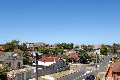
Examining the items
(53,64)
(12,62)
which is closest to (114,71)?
(12,62)

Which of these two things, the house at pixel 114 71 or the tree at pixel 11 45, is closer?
the house at pixel 114 71

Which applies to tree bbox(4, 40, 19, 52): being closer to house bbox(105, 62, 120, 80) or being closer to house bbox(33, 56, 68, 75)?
house bbox(33, 56, 68, 75)

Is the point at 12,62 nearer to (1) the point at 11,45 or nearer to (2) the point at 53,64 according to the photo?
(2) the point at 53,64

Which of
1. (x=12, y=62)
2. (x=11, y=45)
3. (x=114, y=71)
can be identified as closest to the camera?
(x=114, y=71)

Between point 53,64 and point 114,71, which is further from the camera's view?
point 53,64

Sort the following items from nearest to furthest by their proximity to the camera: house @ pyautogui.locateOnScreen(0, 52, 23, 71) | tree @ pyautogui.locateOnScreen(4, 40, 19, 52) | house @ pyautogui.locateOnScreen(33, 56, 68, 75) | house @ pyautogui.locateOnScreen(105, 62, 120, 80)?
1. house @ pyautogui.locateOnScreen(105, 62, 120, 80)
2. house @ pyautogui.locateOnScreen(0, 52, 23, 71)
3. house @ pyautogui.locateOnScreen(33, 56, 68, 75)
4. tree @ pyautogui.locateOnScreen(4, 40, 19, 52)

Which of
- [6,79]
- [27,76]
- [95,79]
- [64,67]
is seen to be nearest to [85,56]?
[64,67]

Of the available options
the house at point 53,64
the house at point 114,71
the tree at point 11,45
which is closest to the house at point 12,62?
the house at point 53,64

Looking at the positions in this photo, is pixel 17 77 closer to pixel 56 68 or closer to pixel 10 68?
pixel 10 68

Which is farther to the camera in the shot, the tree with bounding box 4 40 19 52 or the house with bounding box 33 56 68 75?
the tree with bounding box 4 40 19 52

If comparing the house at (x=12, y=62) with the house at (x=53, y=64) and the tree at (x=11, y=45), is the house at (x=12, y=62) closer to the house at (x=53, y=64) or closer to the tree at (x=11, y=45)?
the house at (x=53, y=64)

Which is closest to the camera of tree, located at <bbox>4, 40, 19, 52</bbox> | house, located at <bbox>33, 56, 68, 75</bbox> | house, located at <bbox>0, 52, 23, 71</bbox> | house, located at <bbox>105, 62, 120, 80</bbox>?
house, located at <bbox>105, 62, 120, 80</bbox>

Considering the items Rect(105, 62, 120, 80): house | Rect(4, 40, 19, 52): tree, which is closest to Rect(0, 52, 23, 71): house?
Rect(105, 62, 120, 80): house

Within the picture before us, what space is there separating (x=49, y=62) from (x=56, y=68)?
443 cm
